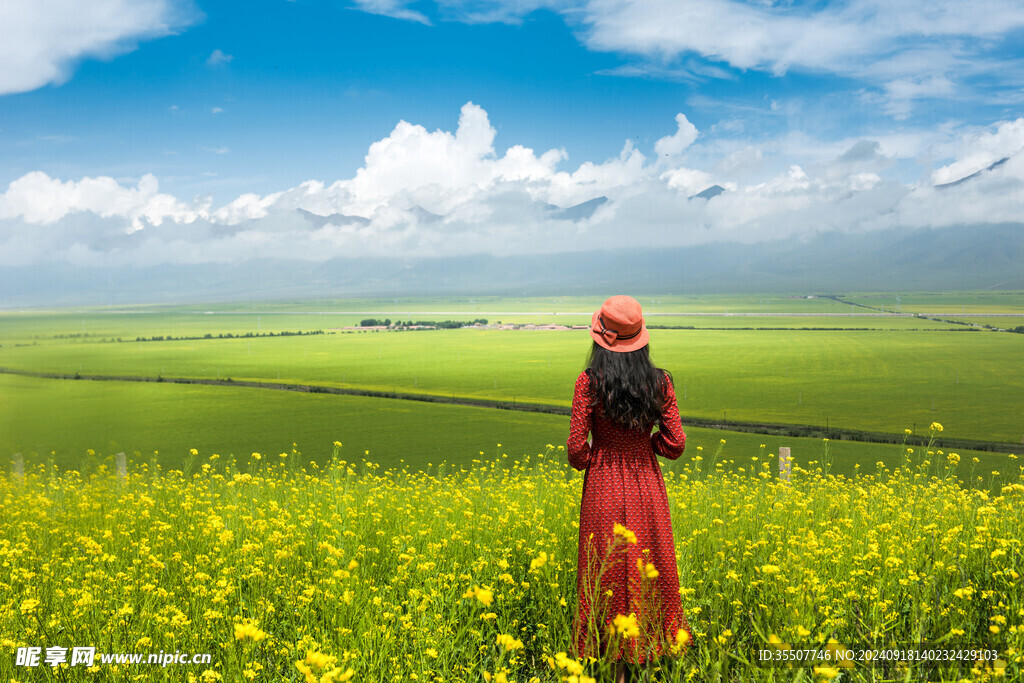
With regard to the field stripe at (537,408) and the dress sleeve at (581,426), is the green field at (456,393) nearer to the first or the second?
the field stripe at (537,408)

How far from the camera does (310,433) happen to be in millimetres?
32938

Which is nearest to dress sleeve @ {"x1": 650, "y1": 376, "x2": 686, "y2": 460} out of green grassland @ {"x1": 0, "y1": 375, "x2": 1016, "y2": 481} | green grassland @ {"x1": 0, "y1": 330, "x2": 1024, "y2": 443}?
green grassland @ {"x1": 0, "y1": 375, "x2": 1016, "y2": 481}

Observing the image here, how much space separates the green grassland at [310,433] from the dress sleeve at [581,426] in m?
16.4

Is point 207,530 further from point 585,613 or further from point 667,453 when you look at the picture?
point 667,453

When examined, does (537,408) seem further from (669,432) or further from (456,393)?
(669,432)

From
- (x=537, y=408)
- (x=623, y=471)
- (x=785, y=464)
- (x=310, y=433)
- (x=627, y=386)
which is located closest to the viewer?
(x=627, y=386)

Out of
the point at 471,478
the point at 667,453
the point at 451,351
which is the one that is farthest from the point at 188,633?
the point at 451,351

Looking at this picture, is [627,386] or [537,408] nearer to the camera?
[627,386]

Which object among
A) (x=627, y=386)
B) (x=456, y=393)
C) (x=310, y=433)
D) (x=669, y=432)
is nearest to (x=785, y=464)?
(x=669, y=432)

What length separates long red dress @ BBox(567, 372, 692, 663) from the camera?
3.85 m

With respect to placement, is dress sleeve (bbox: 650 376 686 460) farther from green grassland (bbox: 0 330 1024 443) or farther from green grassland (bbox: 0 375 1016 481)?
green grassland (bbox: 0 330 1024 443)

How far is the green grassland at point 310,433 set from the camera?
26.1 m

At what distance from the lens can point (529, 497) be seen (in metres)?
6.92

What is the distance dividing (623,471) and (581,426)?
39 centimetres
